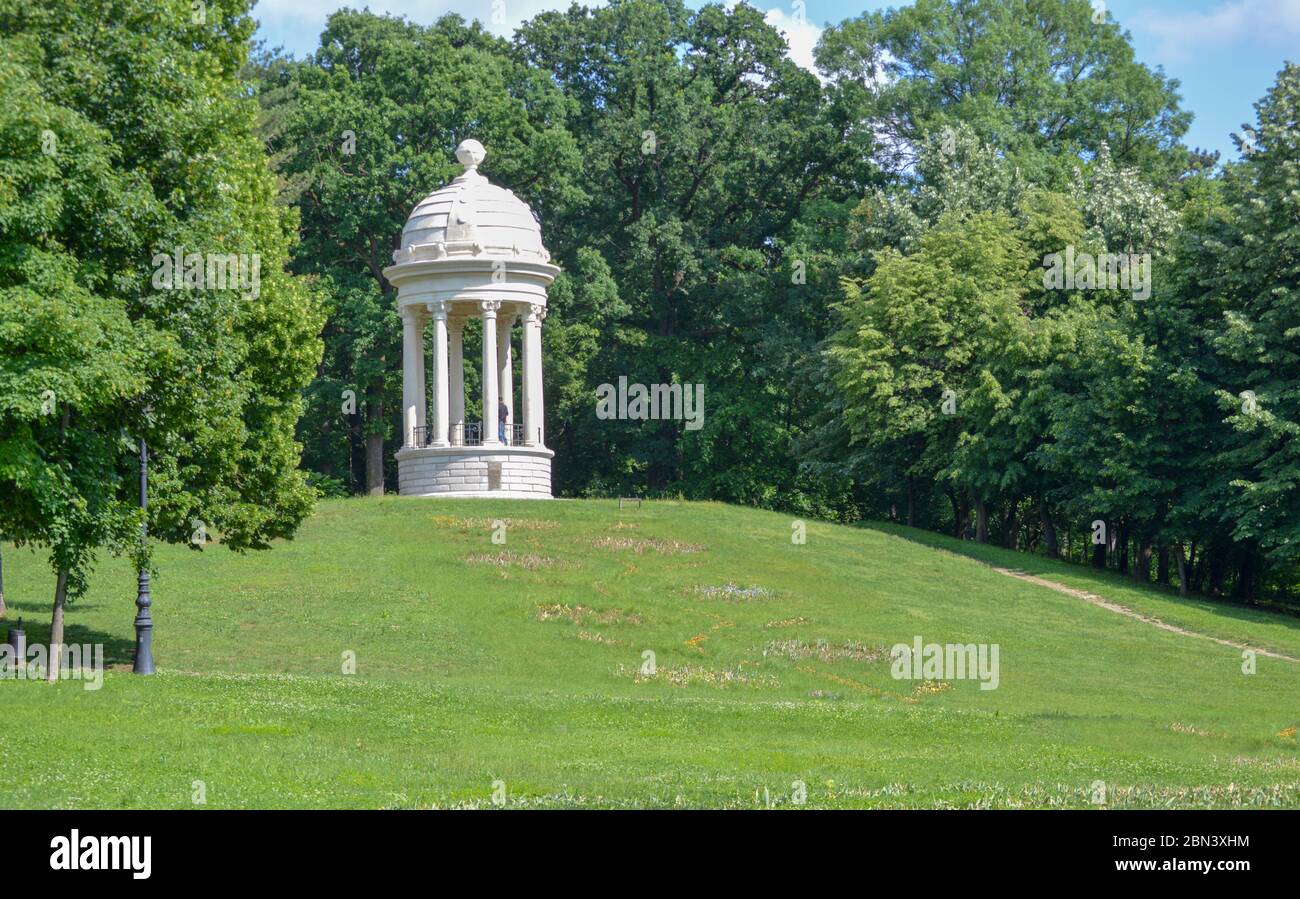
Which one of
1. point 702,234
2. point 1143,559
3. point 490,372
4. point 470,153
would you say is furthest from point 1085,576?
point 702,234

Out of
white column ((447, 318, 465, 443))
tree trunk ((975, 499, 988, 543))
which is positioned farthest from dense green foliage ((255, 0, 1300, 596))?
white column ((447, 318, 465, 443))

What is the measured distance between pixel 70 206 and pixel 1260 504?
3636 centimetres

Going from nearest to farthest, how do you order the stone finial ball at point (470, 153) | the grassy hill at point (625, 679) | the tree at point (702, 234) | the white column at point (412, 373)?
the grassy hill at point (625, 679), the white column at point (412, 373), the stone finial ball at point (470, 153), the tree at point (702, 234)

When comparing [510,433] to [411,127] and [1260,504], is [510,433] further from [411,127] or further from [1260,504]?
[1260,504]

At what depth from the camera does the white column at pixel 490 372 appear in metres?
61.7

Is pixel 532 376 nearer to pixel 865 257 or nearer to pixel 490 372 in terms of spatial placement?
pixel 490 372

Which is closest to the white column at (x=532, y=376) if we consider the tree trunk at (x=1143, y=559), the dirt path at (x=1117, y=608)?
the dirt path at (x=1117, y=608)

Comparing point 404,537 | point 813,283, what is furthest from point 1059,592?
point 813,283

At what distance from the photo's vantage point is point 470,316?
A: 64312 millimetres

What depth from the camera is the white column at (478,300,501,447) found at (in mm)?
61656

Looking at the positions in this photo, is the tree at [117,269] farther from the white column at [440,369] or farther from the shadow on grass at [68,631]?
the white column at [440,369]

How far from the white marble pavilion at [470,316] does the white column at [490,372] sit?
0.11ft

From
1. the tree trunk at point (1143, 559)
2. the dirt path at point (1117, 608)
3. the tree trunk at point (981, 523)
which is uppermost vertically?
the tree trunk at point (981, 523)

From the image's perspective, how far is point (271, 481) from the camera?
40625 millimetres
